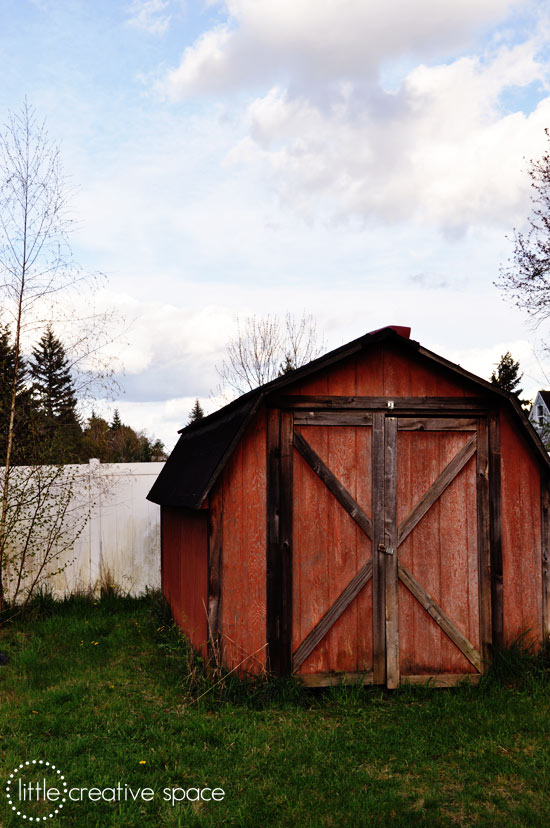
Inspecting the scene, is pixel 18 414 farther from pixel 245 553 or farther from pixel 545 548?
pixel 545 548

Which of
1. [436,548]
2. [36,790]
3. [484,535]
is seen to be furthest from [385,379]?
[36,790]

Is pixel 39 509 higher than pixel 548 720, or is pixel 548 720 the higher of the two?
pixel 39 509

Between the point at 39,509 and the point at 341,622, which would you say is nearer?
the point at 341,622

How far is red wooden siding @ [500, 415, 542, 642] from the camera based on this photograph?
657cm

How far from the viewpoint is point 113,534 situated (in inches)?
410

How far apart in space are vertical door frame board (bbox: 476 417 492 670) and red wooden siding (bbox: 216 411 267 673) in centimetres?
217

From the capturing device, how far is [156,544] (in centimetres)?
1053

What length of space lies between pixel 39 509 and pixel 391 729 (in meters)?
6.33

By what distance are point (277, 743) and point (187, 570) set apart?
2696mm

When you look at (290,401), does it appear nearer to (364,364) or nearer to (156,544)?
(364,364)

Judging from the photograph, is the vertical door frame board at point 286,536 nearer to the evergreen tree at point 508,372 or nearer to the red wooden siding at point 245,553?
the red wooden siding at point 245,553

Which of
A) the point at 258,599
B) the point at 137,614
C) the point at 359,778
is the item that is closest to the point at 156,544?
the point at 137,614

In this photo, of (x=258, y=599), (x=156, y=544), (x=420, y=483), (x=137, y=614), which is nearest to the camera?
(x=258, y=599)

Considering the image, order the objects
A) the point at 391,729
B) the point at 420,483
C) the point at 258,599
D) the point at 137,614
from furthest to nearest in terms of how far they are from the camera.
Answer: the point at 137,614 → the point at 420,483 → the point at 258,599 → the point at 391,729
